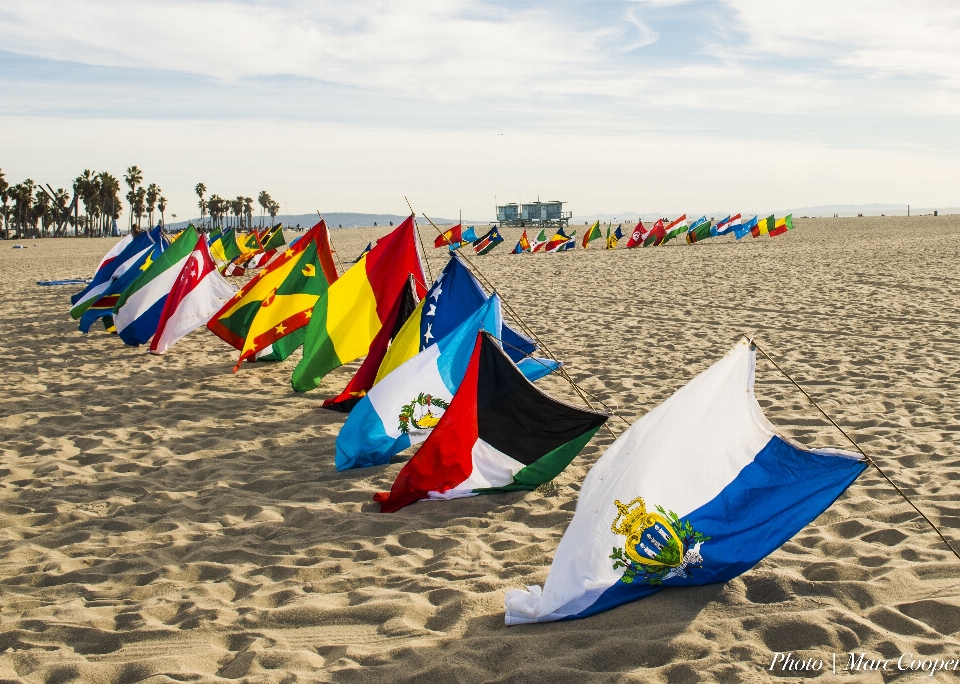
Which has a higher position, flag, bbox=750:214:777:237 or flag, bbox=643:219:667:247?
flag, bbox=750:214:777:237

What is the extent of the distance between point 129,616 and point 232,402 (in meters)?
4.52

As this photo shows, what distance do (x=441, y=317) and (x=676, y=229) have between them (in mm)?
32154

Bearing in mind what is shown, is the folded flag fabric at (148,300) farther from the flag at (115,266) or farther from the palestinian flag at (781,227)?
the palestinian flag at (781,227)

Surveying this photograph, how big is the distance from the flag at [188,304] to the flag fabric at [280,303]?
773 millimetres

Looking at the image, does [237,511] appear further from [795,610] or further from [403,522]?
[795,610]

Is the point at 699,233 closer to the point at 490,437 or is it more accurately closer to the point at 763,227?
the point at 763,227

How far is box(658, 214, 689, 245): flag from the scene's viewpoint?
36531 mm

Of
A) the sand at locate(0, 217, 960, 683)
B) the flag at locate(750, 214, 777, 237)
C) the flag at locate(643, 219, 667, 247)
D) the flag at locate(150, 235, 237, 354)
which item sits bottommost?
the sand at locate(0, 217, 960, 683)

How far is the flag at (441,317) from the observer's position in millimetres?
6754

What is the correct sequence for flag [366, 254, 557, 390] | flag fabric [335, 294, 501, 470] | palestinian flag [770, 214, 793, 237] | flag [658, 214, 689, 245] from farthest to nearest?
palestinian flag [770, 214, 793, 237] < flag [658, 214, 689, 245] < flag [366, 254, 557, 390] < flag fabric [335, 294, 501, 470]

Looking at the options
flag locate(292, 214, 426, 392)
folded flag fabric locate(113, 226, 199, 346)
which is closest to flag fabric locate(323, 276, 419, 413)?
flag locate(292, 214, 426, 392)

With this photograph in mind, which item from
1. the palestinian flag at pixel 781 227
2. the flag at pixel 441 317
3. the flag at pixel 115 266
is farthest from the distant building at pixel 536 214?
the flag at pixel 441 317

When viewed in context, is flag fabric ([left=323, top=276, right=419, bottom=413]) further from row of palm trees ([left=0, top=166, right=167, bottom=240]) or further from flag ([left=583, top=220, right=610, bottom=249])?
row of palm trees ([left=0, top=166, right=167, bottom=240])

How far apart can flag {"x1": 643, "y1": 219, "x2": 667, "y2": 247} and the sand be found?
27044 mm
